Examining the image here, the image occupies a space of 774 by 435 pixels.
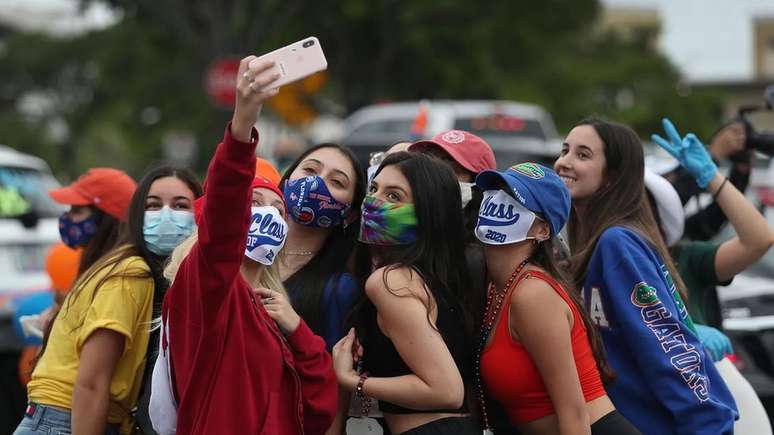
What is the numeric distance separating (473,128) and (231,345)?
8640 millimetres

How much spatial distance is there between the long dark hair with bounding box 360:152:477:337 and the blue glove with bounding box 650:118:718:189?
1381 mm

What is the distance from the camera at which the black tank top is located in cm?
362

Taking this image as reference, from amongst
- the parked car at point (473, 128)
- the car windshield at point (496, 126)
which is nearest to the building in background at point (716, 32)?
the parked car at point (473, 128)

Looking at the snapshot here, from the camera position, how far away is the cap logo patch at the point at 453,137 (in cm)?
453

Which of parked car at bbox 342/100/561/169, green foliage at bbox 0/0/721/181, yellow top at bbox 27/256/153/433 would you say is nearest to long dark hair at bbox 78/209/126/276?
yellow top at bbox 27/256/153/433

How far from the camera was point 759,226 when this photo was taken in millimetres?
4680

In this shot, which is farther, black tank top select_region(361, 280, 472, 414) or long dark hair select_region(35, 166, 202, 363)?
long dark hair select_region(35, 166, 202, 363)

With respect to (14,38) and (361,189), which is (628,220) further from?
(14,38)

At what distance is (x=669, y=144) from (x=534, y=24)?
919 inches

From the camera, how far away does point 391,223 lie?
3.71 m

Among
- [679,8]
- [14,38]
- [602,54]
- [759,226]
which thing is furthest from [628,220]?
[679,8]

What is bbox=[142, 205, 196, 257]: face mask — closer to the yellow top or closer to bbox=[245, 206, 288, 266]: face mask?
the yellow top

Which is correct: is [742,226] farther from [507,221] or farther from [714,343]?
[507,221]

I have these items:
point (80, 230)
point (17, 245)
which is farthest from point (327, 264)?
point (17, 245)
